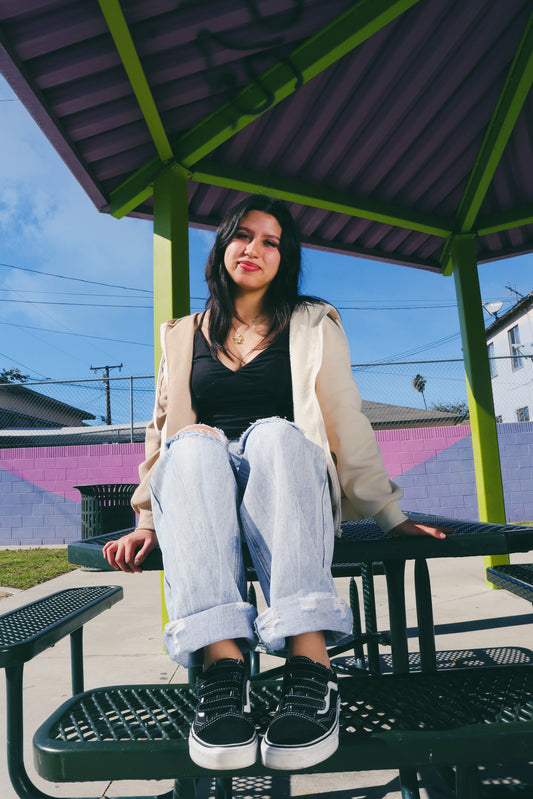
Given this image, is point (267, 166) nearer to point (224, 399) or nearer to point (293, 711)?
point (224, 399)

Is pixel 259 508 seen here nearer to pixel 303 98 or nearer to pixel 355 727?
pixel 355 727

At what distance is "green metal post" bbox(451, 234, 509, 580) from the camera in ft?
14.7

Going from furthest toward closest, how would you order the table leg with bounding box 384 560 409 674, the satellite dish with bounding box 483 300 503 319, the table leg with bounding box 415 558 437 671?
the satellite dish with bounding box 483 300 503 319, the table leg with bounding box 415 558 437 671, the table leg with bounding box 384 560 409 674

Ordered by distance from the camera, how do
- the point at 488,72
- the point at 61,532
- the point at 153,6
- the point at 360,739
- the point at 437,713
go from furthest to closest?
the point at 61,532 < the point at 488,72 < the point at 153,6 < the point at 437,713 < the point at 360,739

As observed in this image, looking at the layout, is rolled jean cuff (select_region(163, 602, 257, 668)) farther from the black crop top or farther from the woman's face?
the woman's face

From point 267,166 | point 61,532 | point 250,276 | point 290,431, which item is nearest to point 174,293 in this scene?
point 267,166

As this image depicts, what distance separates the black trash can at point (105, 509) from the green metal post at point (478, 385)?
3684 mm

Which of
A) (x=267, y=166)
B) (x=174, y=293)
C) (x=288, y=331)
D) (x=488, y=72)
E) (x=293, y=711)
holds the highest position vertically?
(x=488, y=72)

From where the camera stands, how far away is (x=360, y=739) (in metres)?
0.96

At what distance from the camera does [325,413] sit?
1555 mm

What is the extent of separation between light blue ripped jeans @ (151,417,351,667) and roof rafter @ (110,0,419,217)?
237 cm

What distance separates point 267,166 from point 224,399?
275 cm

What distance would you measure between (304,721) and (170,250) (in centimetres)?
292

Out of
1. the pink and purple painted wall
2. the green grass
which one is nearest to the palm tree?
the pink and purple painted wall
